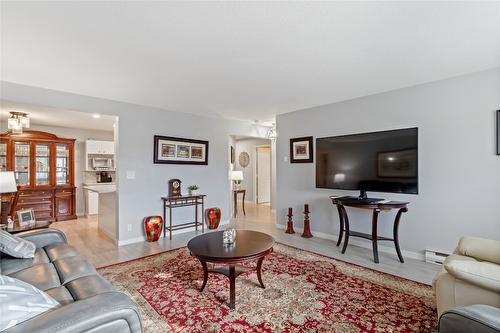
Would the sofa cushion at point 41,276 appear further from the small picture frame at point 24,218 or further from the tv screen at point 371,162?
the tv screen at point 371,162

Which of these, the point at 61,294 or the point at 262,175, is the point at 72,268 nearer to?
the point at 61,294

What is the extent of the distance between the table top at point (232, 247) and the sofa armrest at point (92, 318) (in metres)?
0.99

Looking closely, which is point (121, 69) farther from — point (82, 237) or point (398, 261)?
point (398, 261)

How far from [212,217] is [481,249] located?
3.95 metres

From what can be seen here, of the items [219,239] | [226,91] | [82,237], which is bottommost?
[82,237]

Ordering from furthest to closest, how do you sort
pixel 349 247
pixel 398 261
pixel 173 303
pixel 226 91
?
pixel 349 247 < pixel 226 91 < pixel 398 261 < pixel 173 303

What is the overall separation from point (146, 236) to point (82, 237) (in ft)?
4.13

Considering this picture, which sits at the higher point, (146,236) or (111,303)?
(111,303)

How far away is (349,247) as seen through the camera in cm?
374

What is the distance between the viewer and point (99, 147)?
638 cm

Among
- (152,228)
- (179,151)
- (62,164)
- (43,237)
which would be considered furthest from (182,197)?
(62,164)

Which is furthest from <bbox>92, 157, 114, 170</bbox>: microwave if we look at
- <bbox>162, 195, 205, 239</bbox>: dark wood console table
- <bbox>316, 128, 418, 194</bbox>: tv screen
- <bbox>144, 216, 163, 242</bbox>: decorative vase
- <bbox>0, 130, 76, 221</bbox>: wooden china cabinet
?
<bbox>316, 128, 418, 194</bbox>: tv screen

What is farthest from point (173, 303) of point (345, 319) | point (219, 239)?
point (345, 319)

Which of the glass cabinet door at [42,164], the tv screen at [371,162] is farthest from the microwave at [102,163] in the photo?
the tv screen at [371,162]
